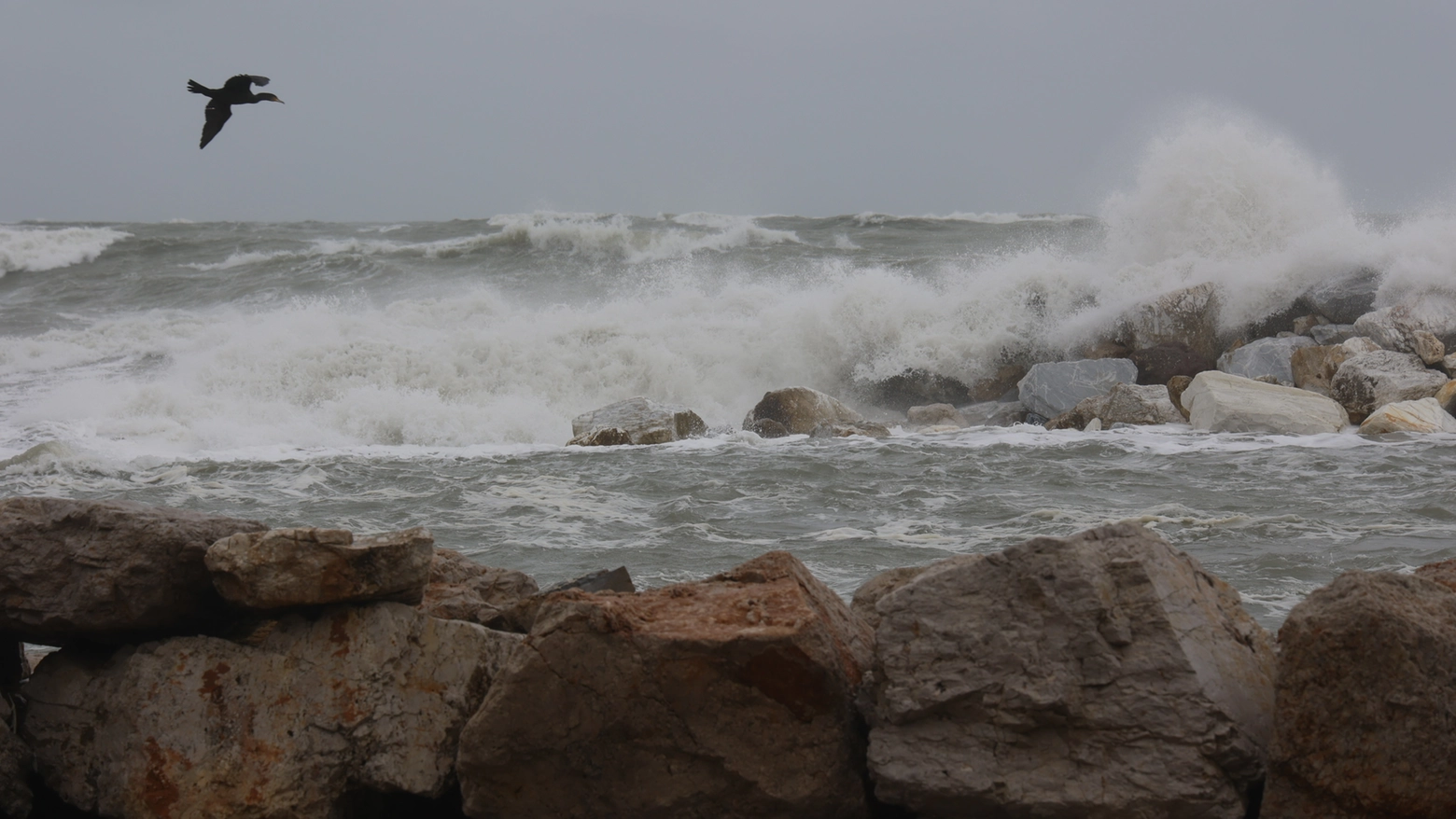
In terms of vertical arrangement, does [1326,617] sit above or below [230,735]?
above

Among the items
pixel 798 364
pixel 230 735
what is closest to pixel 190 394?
pixel 798 364

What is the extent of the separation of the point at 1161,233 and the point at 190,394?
1193 cm

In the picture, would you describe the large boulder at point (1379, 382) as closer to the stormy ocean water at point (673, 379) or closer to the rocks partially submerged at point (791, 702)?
the stormy ocean water at point (673, 379)

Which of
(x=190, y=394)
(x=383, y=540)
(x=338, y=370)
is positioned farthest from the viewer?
(x=338, y=370)

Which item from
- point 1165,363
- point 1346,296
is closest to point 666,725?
point 1165,363

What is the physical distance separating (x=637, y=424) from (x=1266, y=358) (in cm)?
631

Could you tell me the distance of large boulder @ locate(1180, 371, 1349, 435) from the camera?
31.9 feet

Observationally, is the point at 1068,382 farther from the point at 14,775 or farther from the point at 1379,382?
the point at 14,775

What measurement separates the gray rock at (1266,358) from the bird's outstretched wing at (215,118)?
9750 mm

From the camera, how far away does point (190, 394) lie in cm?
1313

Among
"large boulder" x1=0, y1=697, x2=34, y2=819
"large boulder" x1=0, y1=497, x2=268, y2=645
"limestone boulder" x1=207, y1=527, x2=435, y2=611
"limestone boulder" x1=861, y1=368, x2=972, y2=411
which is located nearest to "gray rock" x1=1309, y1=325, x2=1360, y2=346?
"limestone boulder" x1=861, y1=368, x2=972, y2=411

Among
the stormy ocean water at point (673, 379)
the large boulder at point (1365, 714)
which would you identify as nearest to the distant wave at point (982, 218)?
the stormy ocean water at point (673, 379)

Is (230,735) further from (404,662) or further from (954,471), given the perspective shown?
(954,471)

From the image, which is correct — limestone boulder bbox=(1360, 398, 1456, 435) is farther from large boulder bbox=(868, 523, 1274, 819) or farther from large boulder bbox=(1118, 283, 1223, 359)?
large boulder bbox=(868, 523, 1274, 819)
